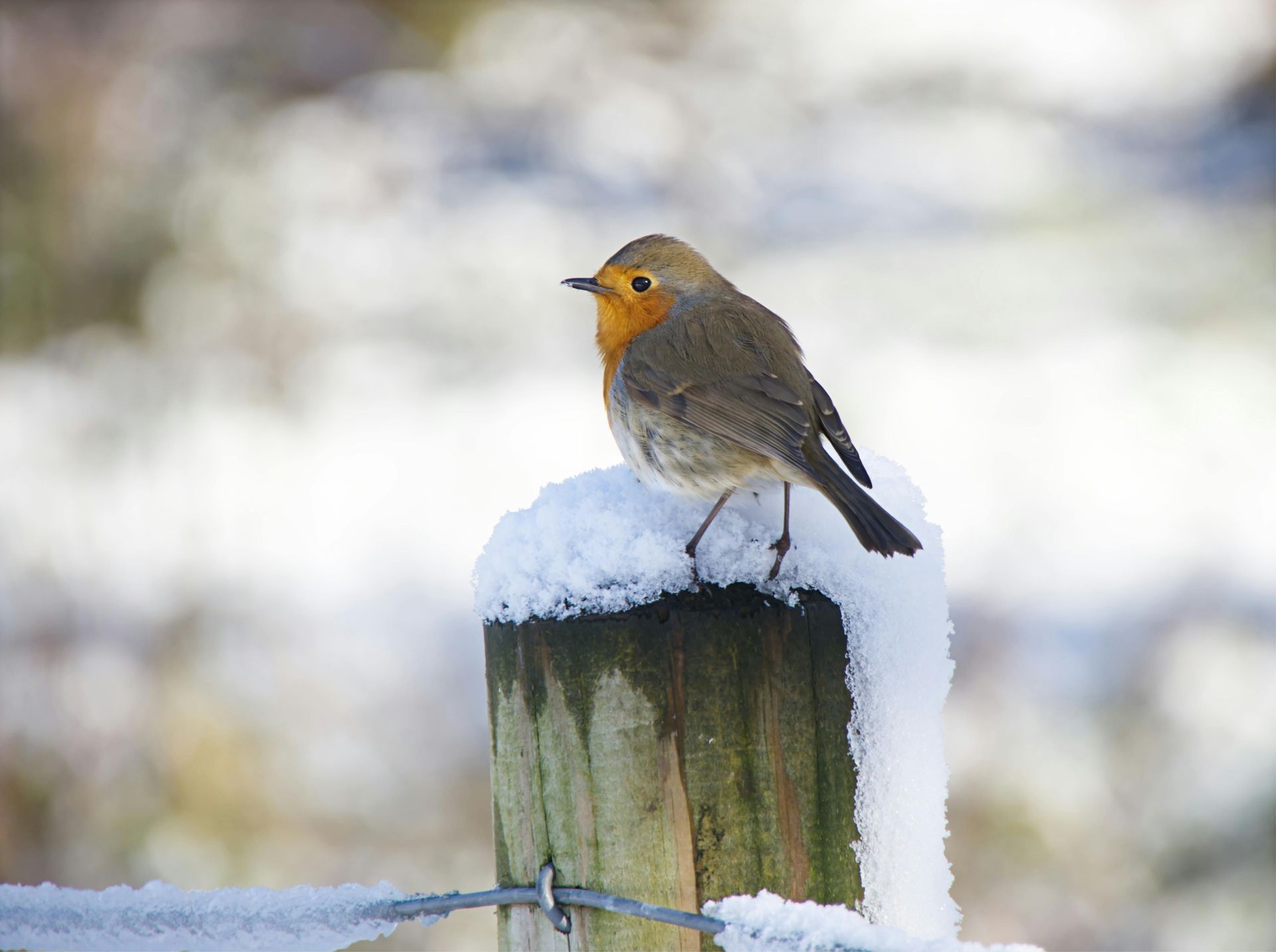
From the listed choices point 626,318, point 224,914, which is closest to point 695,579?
point 224,914

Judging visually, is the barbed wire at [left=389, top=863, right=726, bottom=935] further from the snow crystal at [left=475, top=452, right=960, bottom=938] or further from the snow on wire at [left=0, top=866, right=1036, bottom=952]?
the snow crystal at [left=475, top=452, right=960, bottom=938]

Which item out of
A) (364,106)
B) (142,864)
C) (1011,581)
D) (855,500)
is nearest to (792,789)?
(855,500)

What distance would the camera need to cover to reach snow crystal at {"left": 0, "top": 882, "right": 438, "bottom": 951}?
139 cm

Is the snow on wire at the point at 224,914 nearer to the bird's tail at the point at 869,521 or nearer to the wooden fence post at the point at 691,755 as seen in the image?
the wooden fence post at the point at 691,755

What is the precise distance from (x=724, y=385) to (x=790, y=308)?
5.50m

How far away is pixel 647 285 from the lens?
2.52 m

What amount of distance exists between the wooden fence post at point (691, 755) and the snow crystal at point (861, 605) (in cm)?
3

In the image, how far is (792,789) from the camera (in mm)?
1291

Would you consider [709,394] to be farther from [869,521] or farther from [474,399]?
[474,399]

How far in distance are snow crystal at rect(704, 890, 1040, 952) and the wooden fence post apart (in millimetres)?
131

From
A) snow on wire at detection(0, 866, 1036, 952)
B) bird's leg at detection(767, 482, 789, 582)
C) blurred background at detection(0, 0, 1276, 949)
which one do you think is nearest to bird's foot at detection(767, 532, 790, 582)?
bird's leg at detection(767, 482, 789, 582)

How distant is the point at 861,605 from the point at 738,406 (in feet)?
2.41

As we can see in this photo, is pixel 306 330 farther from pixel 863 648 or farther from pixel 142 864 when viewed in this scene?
pixel 863 648

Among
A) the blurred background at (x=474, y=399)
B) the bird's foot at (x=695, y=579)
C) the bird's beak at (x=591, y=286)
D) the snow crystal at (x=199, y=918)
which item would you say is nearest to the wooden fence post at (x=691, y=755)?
the bird's foot at (x=695, y=579)
